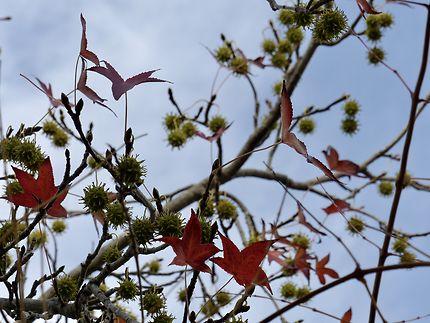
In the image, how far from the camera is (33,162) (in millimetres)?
1356

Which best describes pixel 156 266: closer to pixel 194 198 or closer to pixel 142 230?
pixel 194 198

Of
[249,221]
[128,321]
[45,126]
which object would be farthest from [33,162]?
[249,221]

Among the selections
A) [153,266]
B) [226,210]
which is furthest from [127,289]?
[153,266]

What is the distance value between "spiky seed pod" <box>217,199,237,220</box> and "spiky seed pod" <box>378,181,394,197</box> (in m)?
1.09

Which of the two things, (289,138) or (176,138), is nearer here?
(289,138)

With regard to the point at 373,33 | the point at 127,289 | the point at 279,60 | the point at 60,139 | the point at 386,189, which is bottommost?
the point at 127,289

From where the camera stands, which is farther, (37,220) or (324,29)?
(324,29)

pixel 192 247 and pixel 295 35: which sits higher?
pixel 295 35

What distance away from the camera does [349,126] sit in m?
3.16

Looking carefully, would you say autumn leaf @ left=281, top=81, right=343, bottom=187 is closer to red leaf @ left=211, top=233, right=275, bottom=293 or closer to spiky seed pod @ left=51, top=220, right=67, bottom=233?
red leaf @ left=211, top=233, right=275, bottom=293

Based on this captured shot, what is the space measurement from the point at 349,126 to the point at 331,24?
1.74 meters

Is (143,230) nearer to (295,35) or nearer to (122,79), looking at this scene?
(122,79)

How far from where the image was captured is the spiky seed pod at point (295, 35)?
310cm

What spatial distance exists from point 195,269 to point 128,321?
0.12m
